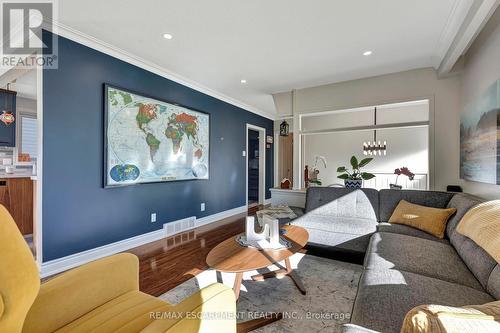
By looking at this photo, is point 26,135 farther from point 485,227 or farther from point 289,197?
point 485,227

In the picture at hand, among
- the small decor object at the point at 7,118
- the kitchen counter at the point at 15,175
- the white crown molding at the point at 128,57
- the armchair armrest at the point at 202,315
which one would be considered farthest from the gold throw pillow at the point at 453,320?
the small decor object at the point at 7,118

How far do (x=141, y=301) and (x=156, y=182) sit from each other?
2.39 m

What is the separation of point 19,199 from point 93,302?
3.32m

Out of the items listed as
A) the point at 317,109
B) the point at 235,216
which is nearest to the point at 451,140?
the point at 317,109

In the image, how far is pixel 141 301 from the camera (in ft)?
3.61

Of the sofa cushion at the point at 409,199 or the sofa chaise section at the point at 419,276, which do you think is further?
the sofa cushion at the point at 409,199

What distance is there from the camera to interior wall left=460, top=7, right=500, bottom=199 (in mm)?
2016

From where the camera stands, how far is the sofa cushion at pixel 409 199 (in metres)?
2.50

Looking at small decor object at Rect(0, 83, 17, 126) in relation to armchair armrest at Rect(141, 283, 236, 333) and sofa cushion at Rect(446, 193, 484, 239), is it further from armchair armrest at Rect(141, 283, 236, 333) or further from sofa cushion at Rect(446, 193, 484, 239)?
sofa cushion at Rect(446, 193, 484, 239)

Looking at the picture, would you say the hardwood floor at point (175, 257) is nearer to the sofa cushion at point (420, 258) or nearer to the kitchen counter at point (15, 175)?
the sofa cushion at point (420, 258)

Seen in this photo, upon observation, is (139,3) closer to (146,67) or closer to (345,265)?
(146,67)

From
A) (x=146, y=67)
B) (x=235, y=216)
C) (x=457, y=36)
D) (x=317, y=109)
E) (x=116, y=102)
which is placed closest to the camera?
(x=457, y=36)

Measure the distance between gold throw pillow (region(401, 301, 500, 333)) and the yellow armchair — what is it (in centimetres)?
63

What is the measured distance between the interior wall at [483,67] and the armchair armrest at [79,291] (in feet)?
9.54
